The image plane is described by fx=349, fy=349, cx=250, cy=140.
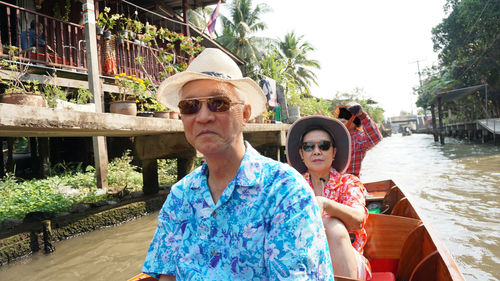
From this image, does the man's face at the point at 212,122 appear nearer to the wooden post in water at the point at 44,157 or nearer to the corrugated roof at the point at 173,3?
the wooden post in water at the point at 44,157

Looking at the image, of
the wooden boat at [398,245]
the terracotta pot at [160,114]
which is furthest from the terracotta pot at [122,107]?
the wooden boat at [398,245]

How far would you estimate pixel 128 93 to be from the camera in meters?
6.14

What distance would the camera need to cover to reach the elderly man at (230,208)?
3.74ft

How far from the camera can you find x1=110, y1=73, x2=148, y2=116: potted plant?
5371mm

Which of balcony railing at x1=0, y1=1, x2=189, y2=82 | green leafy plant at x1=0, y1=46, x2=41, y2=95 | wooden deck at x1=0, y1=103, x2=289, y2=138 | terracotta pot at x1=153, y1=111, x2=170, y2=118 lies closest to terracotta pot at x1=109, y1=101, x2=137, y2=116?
terracotta pot at x1=153, y1=111, x2=170, y2=118

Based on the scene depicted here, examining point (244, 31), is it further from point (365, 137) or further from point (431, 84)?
point (365, 137)

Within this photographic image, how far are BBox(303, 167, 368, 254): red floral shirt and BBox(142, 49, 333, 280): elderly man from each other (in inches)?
45.8

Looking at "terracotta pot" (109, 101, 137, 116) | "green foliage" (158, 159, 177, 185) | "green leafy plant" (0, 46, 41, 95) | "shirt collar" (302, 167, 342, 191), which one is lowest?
"green foliage" (158, 159, 177, 185)

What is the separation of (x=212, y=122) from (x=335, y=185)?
1.45 metres

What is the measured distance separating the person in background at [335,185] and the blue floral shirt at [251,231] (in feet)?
2.89

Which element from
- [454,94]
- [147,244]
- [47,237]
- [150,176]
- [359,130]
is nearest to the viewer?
[359,130]

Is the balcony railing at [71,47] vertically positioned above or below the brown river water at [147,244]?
above

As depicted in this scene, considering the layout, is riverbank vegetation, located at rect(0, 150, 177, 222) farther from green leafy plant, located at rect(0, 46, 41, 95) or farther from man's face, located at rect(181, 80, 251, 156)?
man's face, located at rect(181, 80, 251, 156)

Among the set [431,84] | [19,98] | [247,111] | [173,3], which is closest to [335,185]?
[247,111]
